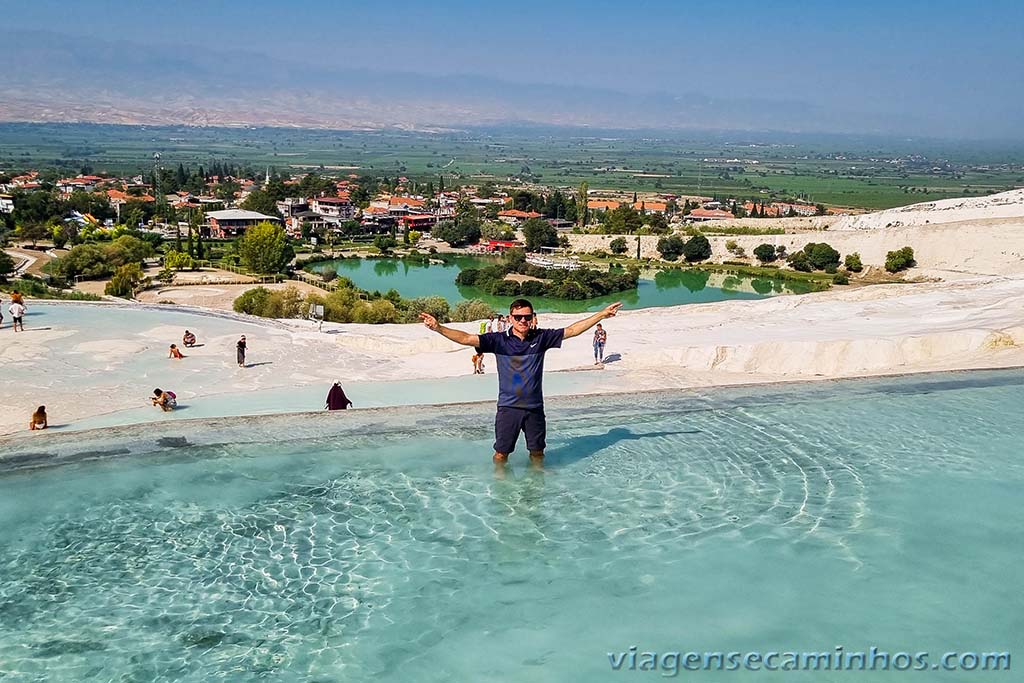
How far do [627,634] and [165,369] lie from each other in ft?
42.2

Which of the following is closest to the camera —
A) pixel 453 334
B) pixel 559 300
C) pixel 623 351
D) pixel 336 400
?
pixel 453 334

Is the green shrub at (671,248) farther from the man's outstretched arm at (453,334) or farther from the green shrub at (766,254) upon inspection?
the man's outstretched arm at (453,334)

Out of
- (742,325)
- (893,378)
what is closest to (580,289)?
(742,325)

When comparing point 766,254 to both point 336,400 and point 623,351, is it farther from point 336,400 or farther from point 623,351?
point 336,400

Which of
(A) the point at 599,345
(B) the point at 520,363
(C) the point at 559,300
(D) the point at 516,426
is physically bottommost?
(C) the point at 559,300

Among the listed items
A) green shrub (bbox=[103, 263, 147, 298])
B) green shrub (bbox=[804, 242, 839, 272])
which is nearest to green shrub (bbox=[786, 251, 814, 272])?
green shrub (bbox=[804, 242, 839, 272])

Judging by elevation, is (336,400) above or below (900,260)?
above

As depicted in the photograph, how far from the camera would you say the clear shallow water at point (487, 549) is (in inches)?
204

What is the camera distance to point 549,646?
516cm

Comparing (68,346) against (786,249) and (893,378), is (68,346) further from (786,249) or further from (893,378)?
(786,249)

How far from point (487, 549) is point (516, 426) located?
4.58ft

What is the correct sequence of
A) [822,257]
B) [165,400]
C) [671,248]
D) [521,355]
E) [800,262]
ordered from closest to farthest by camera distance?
1. [521,355]
2. [165,400]
3. [822,257]
4. [800,262]
5. [671,248]

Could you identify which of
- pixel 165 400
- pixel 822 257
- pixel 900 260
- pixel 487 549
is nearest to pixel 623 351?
pixel 165 400

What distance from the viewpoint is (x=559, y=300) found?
156 ft
